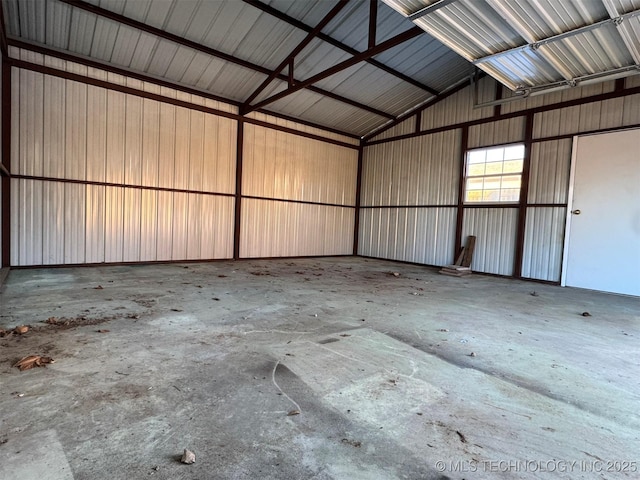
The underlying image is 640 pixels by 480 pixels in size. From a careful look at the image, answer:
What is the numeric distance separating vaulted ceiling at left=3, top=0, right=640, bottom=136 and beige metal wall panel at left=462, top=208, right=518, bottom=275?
10.7ft

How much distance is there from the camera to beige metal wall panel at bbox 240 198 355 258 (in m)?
10.4

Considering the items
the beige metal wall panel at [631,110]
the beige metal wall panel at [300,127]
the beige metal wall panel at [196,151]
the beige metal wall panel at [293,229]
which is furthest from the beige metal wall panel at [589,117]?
the beige metal wall panel at [196,151]

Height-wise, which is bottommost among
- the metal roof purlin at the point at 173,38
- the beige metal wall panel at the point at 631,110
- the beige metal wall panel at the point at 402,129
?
the beige metal wall panel at the point at 631,110

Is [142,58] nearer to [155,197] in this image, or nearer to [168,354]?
[155,197]

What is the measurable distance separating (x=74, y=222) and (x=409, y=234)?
30.6 ft

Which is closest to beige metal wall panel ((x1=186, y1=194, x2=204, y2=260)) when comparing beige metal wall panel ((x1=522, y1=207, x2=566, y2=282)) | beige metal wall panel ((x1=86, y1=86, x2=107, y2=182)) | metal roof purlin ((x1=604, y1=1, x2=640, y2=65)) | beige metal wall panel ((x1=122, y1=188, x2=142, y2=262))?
beige metal wall panel ((x1=122, y1=188, x2=142, y2=262))

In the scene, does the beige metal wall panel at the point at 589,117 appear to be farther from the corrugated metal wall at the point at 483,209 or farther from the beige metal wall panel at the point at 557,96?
the beige metal wall panel at the point at 557,96

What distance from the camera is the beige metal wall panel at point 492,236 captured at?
8.80 m

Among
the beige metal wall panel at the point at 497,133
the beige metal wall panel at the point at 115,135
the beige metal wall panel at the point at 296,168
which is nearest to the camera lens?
the beige metal wall panel at the point at 115,135

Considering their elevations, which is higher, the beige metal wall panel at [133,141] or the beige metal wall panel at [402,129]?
the beige metal wall panel at [402,129]

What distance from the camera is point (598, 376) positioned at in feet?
9.49

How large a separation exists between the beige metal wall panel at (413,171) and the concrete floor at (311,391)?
6016mm

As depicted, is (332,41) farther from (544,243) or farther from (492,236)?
(544,243)

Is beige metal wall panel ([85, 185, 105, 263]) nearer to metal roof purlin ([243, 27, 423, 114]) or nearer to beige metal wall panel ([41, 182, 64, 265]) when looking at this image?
beige metal wall panel ([41, 182, 64, 265])
